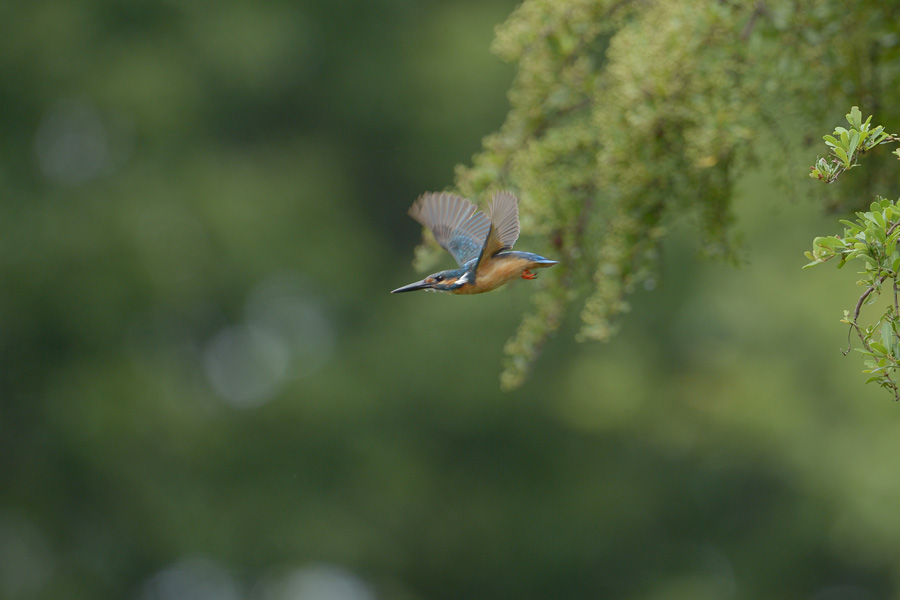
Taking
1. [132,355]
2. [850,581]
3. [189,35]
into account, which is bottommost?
[850,581]

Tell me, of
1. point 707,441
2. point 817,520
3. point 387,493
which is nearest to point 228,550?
point 387,493

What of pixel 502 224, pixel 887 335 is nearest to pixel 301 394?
pixel 502 224

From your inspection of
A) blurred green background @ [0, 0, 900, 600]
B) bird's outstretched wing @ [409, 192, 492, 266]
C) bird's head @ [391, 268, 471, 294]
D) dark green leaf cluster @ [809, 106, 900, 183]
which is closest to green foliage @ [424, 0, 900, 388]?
bird's outstretched wing @ [409, 192, 492, 266]

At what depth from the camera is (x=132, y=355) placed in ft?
39.6

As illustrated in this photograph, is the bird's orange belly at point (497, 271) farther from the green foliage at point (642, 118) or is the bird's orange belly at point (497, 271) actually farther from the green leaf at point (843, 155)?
the green foliage at point (642, 118)

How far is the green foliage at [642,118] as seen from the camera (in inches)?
136

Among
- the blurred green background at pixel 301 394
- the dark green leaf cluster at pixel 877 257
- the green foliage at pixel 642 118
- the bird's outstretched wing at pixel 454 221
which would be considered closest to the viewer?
the dark green leaf cluster at pixel 877 257

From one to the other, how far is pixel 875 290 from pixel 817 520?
34.1ft

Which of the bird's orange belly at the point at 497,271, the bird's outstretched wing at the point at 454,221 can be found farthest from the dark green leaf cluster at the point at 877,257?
the bird's outstretched wing at the point at 454,221

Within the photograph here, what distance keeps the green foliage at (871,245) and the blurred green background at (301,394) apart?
8.67m

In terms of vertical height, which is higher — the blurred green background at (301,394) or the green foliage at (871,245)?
the blurred green background at (301,394)

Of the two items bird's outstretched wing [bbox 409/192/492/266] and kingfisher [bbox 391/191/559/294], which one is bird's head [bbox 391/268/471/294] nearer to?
kingfisher [bbox 391/191/559/294]

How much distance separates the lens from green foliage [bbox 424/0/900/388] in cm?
346

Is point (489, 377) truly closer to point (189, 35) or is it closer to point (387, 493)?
point (387, 493)
